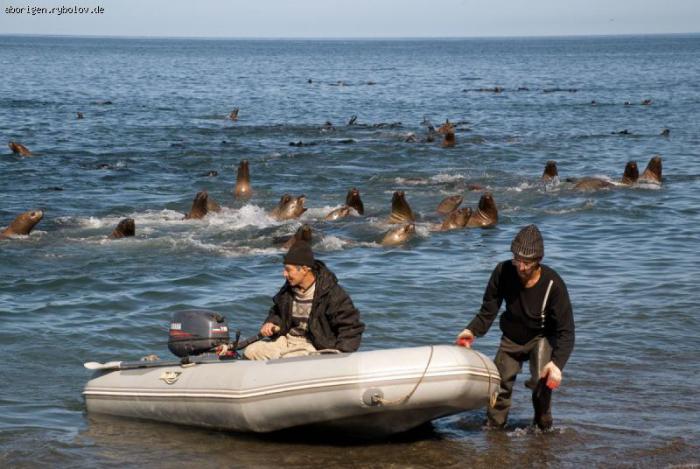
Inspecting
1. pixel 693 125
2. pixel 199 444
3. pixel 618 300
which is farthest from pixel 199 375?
pixel 693 125

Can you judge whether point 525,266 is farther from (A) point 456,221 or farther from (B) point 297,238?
(A) point 456,221

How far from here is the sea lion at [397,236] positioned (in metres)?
17.0

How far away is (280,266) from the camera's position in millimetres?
15500

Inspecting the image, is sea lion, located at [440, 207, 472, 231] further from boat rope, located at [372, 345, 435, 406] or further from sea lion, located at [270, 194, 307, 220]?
boat rope, located at [372, 345, 435, 406]

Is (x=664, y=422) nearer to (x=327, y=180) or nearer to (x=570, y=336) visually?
(x=570, y=336)

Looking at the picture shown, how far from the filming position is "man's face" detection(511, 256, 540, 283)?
772 centimetres

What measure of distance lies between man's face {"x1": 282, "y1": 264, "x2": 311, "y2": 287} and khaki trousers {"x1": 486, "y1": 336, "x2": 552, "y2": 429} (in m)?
1.51

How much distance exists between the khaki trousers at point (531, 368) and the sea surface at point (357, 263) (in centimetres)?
24

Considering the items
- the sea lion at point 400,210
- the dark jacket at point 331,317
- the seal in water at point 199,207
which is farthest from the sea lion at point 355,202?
the dark jacket at point 331,317

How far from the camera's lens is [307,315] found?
845 cm

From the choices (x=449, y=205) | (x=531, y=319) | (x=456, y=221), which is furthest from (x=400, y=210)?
(x=531, y=319)

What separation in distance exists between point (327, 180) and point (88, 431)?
1563 centimetres

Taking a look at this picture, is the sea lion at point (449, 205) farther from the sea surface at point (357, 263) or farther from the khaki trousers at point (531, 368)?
the khaki trousers at point (531, 368)

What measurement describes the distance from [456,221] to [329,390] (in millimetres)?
10772
